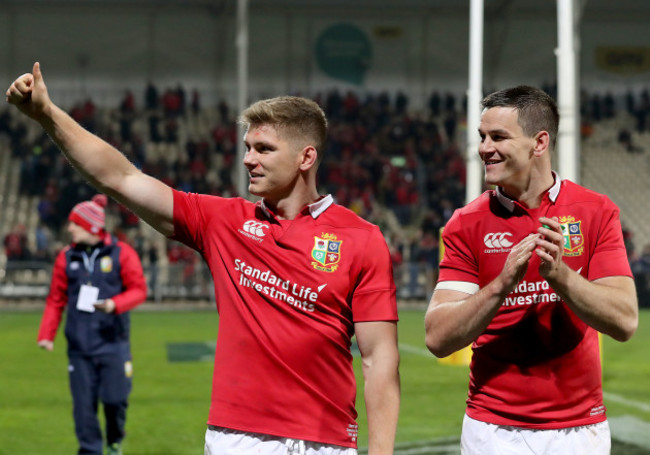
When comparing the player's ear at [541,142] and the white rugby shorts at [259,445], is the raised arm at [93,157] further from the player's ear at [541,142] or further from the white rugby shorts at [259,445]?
the player's ear at [541,142]

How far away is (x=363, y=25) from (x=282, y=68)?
3.86m

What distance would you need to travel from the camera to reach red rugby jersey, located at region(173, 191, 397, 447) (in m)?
3.67

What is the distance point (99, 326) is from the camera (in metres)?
7.98

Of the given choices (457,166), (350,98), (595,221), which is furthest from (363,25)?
(595,221)

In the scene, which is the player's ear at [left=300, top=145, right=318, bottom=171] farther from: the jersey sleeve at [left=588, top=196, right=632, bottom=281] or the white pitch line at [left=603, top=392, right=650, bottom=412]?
the white pitch line at [left=603, top=392, right=650, bottom=412]

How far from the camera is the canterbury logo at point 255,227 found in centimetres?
381

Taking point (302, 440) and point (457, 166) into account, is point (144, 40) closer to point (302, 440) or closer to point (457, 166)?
point (457, 166)

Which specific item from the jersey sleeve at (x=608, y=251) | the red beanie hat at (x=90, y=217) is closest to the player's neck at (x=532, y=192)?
the jersey sleeve at (x=608, y=251)

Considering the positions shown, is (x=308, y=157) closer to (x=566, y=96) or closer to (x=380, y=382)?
(x=380, y=382)

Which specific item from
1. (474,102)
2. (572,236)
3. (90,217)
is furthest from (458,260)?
(474,102)

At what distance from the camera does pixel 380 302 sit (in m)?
3.70

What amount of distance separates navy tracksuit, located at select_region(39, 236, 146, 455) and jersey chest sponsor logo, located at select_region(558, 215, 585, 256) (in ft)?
15.8

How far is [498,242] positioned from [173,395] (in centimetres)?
888

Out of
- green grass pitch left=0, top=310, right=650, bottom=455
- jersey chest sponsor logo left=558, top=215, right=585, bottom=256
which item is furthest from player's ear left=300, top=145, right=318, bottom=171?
green grass pitch left=0, top=310, right=650, bottom=455
